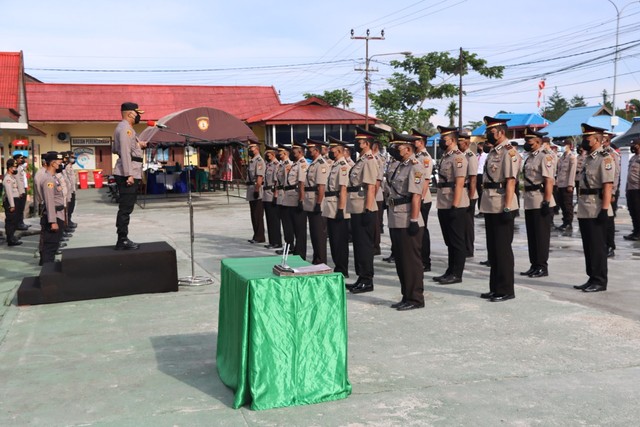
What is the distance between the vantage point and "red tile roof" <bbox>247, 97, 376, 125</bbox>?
34.2 m

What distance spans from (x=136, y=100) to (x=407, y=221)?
3163 cm

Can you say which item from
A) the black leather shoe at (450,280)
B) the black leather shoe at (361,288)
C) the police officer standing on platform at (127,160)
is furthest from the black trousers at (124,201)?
the black leather shoe at (450,280)

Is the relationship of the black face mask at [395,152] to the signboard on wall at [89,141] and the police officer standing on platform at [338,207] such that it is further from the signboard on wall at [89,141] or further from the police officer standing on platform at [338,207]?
the signboard on wall at [89,141]

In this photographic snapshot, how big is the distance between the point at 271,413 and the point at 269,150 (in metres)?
8.37

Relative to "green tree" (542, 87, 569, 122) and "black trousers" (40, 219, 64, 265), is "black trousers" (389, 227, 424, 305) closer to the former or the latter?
"black trousers" (40, 219, 64, 265)

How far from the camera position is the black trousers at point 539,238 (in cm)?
869

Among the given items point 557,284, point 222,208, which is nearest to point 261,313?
point 557,284

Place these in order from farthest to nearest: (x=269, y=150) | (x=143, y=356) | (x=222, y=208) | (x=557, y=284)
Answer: (x=222, y=208)
(x=269, y=150)
(x=557, y=284)
(x=143, y=356)

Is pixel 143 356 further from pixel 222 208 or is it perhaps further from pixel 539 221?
pixel 222 208

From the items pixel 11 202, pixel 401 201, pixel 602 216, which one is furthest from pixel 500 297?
pixel 11 202

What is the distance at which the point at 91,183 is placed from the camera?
3484 centimetres

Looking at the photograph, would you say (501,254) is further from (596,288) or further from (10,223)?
(10,223)

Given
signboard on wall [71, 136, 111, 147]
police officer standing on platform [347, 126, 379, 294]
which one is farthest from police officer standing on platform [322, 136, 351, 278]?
signboard on wall [71, 136, 111, 147]

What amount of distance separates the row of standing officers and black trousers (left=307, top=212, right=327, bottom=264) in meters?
0.02
